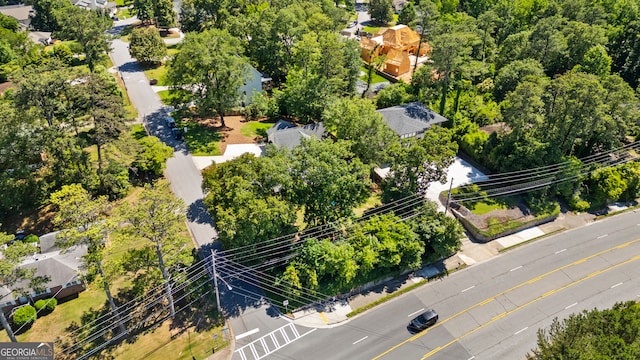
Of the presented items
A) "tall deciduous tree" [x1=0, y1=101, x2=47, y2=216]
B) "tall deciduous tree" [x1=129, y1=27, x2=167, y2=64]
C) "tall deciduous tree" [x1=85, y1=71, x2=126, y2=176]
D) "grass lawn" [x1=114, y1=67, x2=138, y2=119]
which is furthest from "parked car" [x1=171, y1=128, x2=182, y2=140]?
"tall deciduous tree" [x1=129, y1=27, x2=167, y2=64]

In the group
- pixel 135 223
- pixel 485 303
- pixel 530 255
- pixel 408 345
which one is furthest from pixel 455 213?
pixel 135 223

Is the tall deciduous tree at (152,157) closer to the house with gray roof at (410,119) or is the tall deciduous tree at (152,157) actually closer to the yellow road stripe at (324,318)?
the yellow road stripe at (324,318)

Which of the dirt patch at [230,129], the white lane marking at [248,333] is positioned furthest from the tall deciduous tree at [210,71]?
the white lane marking at [248,333]

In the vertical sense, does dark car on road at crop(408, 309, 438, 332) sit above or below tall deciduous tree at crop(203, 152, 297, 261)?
below

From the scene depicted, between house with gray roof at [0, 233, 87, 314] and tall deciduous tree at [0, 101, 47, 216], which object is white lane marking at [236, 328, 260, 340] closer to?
house with gray roof at [0, 233, 87, 314]

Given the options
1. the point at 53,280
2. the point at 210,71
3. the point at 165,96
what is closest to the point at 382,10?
the point at 165,96
